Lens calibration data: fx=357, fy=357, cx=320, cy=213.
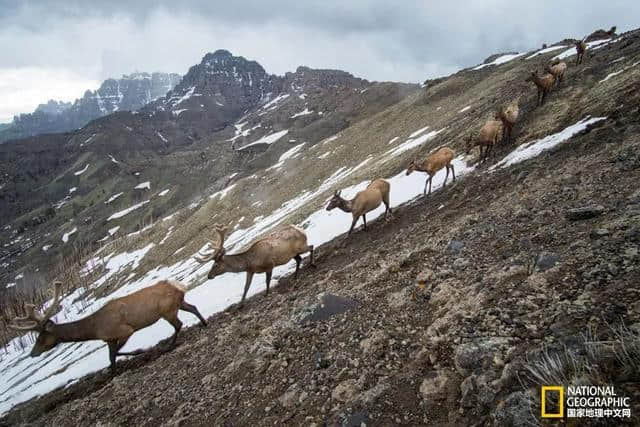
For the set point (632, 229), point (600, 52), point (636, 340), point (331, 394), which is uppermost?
point (600, 52)

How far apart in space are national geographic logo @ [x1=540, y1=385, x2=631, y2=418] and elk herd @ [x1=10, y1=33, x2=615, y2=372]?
33.0 ft

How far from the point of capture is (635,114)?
11.9 metres

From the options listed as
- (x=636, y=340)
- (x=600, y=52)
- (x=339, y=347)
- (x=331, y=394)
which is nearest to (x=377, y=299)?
(x=339, y=347)

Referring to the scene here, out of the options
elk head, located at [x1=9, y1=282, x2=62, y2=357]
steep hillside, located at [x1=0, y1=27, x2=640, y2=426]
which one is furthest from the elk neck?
steep hillside, located at [x1=0, y1=27, x2=640, y2=426]

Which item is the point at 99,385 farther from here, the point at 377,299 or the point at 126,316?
the point at 377,299

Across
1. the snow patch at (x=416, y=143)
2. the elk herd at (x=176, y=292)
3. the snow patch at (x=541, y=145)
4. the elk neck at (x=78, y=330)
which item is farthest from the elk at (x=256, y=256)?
the snow patch at (x=416, y=143)

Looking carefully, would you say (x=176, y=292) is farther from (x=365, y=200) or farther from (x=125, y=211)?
(x=125, y=211)

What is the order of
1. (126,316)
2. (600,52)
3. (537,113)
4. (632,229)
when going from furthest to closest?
(600,52), (537,113), (126,316), (632,229)

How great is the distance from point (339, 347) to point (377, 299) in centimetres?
168

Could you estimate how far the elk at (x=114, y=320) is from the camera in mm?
10844

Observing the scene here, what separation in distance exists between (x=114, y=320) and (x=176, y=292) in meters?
1.89

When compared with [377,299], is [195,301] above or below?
below

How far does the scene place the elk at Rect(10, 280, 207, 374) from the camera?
10844 mm

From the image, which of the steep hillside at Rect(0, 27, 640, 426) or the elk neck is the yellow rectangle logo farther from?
the elk neck
